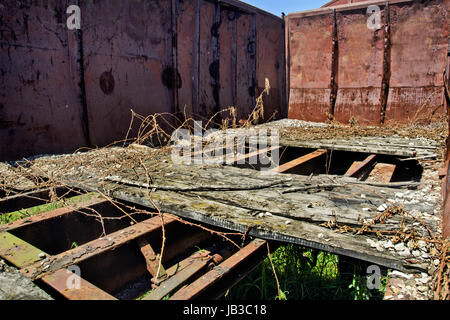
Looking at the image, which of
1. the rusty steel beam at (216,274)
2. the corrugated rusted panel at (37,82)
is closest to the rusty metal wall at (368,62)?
the corrugated rusted panel at (37,82)

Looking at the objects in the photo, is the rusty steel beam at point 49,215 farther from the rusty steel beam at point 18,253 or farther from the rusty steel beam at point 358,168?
the rusty steel beam at point 358,168

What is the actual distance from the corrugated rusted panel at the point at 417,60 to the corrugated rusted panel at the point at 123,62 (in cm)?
408

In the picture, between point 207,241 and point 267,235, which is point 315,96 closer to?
point 207,241

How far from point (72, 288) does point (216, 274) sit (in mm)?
632

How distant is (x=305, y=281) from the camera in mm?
2389

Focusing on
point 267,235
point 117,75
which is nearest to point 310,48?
point 117,75

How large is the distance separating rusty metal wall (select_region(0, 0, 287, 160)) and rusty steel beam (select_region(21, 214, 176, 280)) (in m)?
2.28

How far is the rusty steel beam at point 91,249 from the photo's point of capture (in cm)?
152

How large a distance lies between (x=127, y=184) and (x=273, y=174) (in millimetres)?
1262

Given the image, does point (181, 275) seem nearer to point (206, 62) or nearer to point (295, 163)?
point (295, 163)

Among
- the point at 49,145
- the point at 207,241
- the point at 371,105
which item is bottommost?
the point at 207,241

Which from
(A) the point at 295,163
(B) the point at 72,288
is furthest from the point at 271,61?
(B) the point at 72,288

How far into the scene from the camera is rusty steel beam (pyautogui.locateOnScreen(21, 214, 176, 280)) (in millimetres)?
1520

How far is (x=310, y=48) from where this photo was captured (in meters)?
6.60
